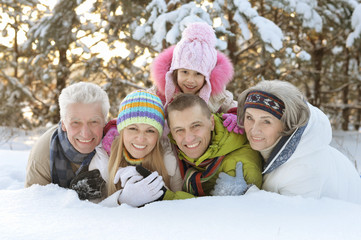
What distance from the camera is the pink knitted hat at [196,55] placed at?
134 inches

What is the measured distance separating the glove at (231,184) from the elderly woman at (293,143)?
8.0 inches

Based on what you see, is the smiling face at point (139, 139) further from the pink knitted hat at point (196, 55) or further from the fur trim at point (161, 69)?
the fur trim at point (161, 69)

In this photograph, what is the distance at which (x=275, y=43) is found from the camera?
464 cm

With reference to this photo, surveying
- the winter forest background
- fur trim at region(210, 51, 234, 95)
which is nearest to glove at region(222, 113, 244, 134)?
fur trim at region(210, 51, 234, 95)

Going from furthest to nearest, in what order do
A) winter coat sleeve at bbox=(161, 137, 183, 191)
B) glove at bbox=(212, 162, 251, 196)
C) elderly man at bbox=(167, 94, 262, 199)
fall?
winter coat sleeve at bbox=(161, 137, 183, 191) → elderly man at bbox=(167, 94, 262, 199) → glove at bbox=(212, 162, 251, 196)

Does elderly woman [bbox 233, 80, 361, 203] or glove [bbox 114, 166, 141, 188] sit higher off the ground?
elderly woman [bbox 233, 80, 361, 203]

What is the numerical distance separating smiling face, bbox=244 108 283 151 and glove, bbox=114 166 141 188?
100 cm

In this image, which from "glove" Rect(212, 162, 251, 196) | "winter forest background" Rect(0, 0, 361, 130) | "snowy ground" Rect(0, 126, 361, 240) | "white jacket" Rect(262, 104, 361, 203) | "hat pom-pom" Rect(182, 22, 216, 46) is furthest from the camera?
"winter forest background" Rect(0, 0, 361, 130)

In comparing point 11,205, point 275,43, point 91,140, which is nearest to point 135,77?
point 275,43

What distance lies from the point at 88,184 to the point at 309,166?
1.75 meters

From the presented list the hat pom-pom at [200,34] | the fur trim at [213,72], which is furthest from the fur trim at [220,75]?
the hat pom-pom at [200,34]

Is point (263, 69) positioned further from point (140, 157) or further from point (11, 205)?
point (11, 205)

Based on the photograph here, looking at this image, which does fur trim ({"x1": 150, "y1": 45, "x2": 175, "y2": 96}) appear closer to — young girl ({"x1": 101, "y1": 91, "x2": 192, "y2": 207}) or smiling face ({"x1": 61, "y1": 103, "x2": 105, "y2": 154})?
young girl ({"x1": 101, "y1": 91, "x2": 192, "y2": 207})

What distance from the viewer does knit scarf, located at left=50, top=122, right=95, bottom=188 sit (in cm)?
270
